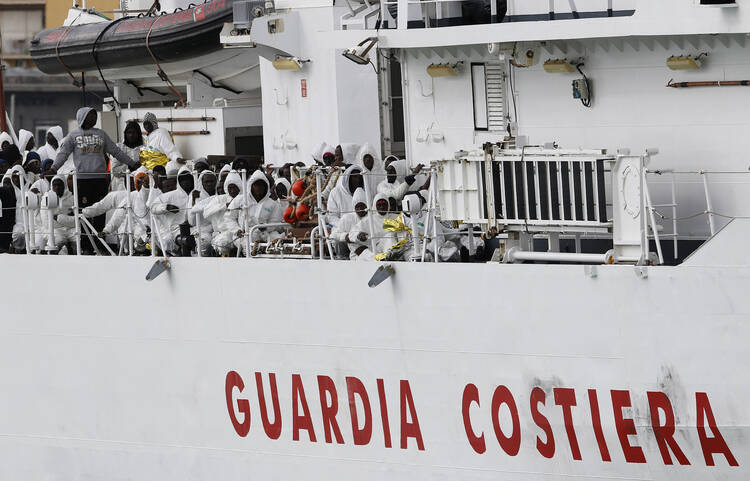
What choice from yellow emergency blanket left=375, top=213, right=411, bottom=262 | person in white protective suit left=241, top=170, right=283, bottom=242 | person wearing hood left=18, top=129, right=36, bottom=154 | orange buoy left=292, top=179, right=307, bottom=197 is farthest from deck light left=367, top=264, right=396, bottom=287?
person wearing hood left=18, top=129, right=36, bottom=154

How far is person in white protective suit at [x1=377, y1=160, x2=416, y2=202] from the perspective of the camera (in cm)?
1192

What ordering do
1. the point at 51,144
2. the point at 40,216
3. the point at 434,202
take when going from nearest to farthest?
the point at 434,202
the point at 40,216
the point at 51,144

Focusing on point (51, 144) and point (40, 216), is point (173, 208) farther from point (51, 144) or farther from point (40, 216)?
point (51, 144)

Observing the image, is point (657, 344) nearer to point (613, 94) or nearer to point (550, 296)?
point (550, 296)

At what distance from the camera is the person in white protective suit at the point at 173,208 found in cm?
1301

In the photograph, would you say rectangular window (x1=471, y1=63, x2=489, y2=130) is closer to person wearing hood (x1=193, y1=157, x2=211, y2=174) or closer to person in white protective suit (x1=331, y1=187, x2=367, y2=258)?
person in white protective suit (x1=331, y1=187, x2=367, y2=258)

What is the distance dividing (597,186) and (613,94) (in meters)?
1.51

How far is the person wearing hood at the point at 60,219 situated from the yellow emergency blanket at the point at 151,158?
1402mm

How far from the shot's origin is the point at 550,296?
1040cm

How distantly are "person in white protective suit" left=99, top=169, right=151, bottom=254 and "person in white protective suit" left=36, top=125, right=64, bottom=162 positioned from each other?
10.0ft

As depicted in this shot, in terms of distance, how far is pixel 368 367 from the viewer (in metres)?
11.3

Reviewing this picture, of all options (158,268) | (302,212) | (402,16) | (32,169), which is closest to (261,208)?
(302,212)

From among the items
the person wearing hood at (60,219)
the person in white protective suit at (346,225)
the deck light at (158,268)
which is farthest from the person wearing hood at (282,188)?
the person wearing hood at (60,219)

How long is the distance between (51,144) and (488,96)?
6737mm
